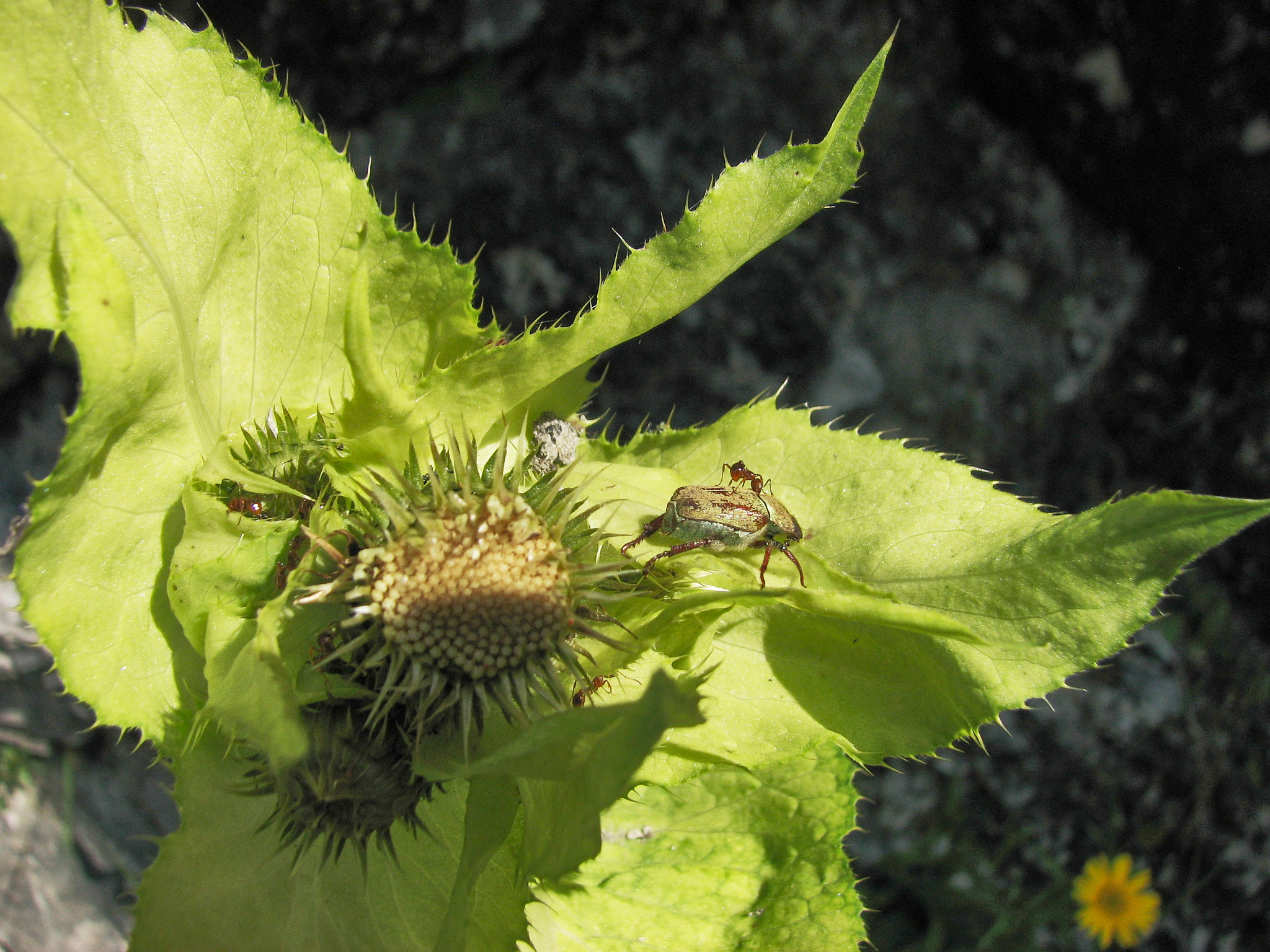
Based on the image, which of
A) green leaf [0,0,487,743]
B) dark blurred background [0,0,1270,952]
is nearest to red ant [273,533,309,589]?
green leaf [0,0,487,743]

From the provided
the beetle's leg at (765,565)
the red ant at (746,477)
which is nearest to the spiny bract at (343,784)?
the beetle's leg at (765,565)

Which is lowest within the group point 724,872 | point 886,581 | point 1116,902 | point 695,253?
point 1116,902

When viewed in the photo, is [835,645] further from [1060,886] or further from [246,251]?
[1060,886]

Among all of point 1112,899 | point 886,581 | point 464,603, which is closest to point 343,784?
point 464,603

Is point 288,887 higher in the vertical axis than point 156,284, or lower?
lower

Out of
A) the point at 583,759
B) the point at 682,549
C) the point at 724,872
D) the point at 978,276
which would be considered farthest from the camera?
the point at 978,276

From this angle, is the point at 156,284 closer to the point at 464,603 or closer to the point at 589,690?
the point at 464,603

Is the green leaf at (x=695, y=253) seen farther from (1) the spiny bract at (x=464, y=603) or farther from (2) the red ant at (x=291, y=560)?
(2) the red ant at (x=291, y=560)
